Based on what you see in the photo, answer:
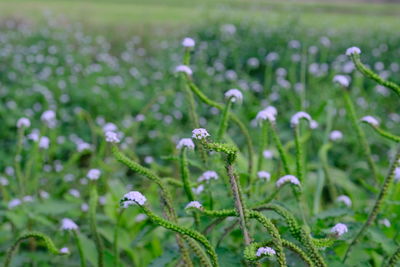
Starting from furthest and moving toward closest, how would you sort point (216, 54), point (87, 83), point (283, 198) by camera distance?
point (216, 54)
point (87, 83)
point (283, 198)

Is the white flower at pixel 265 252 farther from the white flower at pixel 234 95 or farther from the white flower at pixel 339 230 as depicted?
the white flower at pixel 234 95

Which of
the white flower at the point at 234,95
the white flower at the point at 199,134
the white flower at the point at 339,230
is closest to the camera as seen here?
the white flower at the point at 199,134

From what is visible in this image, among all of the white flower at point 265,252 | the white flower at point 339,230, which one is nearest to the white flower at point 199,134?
the white flower at point 265,252

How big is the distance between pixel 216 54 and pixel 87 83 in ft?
7.07

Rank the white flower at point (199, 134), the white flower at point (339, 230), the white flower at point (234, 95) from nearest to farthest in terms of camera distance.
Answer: the white flower at point (199, 134) < the white flower at point (339, 230) < the white flower at point (234, 95)

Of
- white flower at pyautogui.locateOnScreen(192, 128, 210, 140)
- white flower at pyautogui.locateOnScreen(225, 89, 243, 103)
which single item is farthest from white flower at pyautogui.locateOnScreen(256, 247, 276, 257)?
white flower at pyautogui.locateOnScreen(225, 89, 243, 103)

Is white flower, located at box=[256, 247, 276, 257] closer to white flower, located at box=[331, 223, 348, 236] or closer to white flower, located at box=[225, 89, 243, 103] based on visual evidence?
white flower, located at box=[331, 223, 348, 236]

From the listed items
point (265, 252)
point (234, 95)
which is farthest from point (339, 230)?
point (234, 95)

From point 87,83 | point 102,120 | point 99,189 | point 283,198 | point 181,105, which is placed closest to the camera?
point 283,198

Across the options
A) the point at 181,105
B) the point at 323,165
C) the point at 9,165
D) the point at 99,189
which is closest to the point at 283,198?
the point at 323,165

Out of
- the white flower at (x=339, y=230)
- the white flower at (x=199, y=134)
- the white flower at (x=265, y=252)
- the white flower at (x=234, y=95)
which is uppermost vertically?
the white flower at (x=199, y=134)

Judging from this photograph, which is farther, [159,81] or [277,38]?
[277,38]

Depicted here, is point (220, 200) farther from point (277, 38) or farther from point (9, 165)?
point (277, 38)

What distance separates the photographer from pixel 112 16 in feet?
44.6
